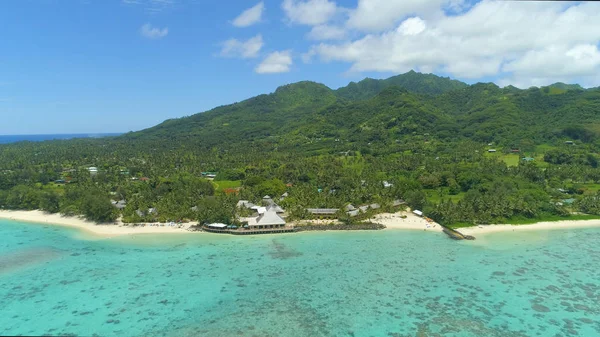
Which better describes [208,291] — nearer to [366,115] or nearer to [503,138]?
[503,138]

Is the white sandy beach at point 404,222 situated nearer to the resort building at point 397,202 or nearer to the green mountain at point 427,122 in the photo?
the resort building at point 397,202

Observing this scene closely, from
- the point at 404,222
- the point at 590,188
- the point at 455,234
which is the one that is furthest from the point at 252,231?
the point at 590,188

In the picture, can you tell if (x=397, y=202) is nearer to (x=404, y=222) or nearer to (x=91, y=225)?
(x=404, y=222)

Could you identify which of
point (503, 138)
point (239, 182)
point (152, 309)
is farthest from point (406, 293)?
point (503, 138)

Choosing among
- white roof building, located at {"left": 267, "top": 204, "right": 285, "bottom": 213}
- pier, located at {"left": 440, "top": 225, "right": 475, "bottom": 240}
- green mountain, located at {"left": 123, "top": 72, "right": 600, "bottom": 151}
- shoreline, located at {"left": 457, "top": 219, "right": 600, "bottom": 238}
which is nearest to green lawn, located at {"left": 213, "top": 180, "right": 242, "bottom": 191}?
white roof building, located at {"left": 267, "top": 204, "right": 285, "bottom": 213}

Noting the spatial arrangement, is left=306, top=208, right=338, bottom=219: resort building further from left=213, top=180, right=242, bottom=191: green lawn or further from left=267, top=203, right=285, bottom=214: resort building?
left=213, top=180, right=242, bottom=191: green lawn

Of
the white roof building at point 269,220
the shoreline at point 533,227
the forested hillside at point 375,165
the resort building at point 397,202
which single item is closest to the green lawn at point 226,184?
the forested hillside at point 375,165

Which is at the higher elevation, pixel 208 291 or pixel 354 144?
pixel 354 144
